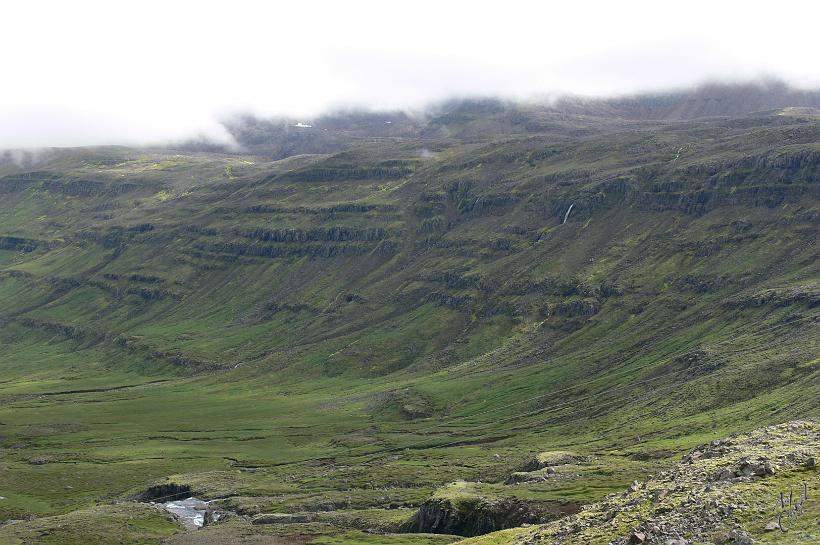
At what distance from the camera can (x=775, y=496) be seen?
263 ft

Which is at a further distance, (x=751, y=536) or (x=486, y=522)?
(x=486, y=522)

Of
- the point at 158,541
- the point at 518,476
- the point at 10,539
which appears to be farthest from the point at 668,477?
the point at 10,539

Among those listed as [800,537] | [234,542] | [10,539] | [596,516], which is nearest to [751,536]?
[800,537]

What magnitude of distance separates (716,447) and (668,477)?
15.6m

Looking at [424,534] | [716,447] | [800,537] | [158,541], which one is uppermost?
[800,537]

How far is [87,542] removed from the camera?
192625 mm

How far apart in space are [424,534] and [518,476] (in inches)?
1497

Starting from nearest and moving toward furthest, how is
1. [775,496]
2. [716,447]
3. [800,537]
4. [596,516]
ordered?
[800,537] → [775,496] → [596,516] → [716,447]

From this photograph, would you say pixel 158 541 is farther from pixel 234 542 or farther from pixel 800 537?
pixel 800 537

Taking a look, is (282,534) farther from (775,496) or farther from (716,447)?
(775,496)

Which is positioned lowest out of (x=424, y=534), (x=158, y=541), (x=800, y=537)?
(x=158, y=541)

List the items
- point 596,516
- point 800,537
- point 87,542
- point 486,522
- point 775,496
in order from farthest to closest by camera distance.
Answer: point 87,542 → point 486,522 → point 596,516 → point 775,496 → point 800,537

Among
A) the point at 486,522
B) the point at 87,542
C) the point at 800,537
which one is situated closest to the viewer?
the point at 800,537

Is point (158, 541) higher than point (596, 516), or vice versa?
point (596, 516)
